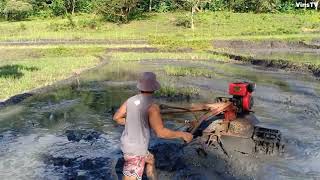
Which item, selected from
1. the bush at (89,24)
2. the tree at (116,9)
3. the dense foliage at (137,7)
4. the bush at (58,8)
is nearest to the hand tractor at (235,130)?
the bush at (89,24)

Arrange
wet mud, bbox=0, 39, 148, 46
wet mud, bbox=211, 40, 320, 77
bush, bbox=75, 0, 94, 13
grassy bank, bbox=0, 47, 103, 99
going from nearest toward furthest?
grassy bank, bbox=0, 47, 103, 99, wet mud, bbox=211, 40, 320, 77, wet mud, bbox=0, 39, 148, 46, bush, bbox=75, 0, 94, 13

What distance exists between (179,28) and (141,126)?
→ 37.7 metres

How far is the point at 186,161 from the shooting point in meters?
9.11

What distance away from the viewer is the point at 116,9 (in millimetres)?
46750

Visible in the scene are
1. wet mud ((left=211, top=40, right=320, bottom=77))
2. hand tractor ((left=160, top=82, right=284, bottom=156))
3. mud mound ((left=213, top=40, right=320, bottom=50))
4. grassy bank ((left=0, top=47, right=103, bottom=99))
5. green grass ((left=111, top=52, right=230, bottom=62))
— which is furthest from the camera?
mud mound ((left=213, top=40, right=320, bottom=50))

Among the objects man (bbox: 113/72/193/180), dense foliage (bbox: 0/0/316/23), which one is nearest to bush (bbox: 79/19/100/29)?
dense foliage (bbox: 0/0/316/23)

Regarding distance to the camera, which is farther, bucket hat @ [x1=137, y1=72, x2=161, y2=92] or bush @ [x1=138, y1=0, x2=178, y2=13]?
bush @ [x1=138, y1=0, x2=178, y2=13]

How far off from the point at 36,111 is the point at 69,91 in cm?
347

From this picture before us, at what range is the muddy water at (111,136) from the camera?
8.80 meters

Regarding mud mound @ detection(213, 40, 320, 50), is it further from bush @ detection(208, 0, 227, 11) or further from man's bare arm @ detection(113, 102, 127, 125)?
man's bare arm @ detection(113, 102, 127, 125)

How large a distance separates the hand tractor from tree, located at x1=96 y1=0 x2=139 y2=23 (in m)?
36.9

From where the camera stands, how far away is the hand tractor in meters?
9.65

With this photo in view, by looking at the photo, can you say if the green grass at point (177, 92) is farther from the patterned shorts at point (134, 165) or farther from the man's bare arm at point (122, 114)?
the patterned shorts at point (134, 165)

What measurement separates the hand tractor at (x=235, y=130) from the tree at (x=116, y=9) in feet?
121
